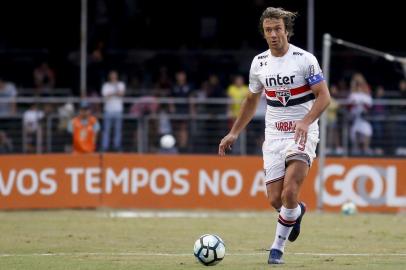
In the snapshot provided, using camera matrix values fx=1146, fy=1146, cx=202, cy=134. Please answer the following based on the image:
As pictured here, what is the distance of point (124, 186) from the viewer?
23594mm

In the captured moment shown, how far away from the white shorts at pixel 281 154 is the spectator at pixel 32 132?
13.3m

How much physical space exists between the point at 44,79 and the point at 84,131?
13.9 feet

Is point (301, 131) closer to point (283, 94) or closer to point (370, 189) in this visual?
point (283, 94)

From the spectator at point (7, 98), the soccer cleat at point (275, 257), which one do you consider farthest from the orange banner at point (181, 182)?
the soccer cleat at point (275, 257)

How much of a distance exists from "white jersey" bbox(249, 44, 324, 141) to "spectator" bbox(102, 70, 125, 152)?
1286cm

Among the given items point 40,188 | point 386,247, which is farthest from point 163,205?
point 386,247

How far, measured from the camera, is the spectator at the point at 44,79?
91.7ft

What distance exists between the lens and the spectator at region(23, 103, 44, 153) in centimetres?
2500

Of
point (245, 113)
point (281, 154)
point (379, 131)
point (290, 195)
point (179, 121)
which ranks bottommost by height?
point (290, 195)

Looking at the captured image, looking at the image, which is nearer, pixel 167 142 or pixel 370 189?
pixel 370 189

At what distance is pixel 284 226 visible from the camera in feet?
39.3

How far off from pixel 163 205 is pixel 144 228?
5923 mm

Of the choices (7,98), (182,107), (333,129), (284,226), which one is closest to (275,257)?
(284,226)

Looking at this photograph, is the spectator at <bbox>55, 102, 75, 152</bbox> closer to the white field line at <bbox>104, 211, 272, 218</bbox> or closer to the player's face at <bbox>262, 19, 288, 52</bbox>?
the white field line at <bbox>104, 211, 272, 218</bbox>
